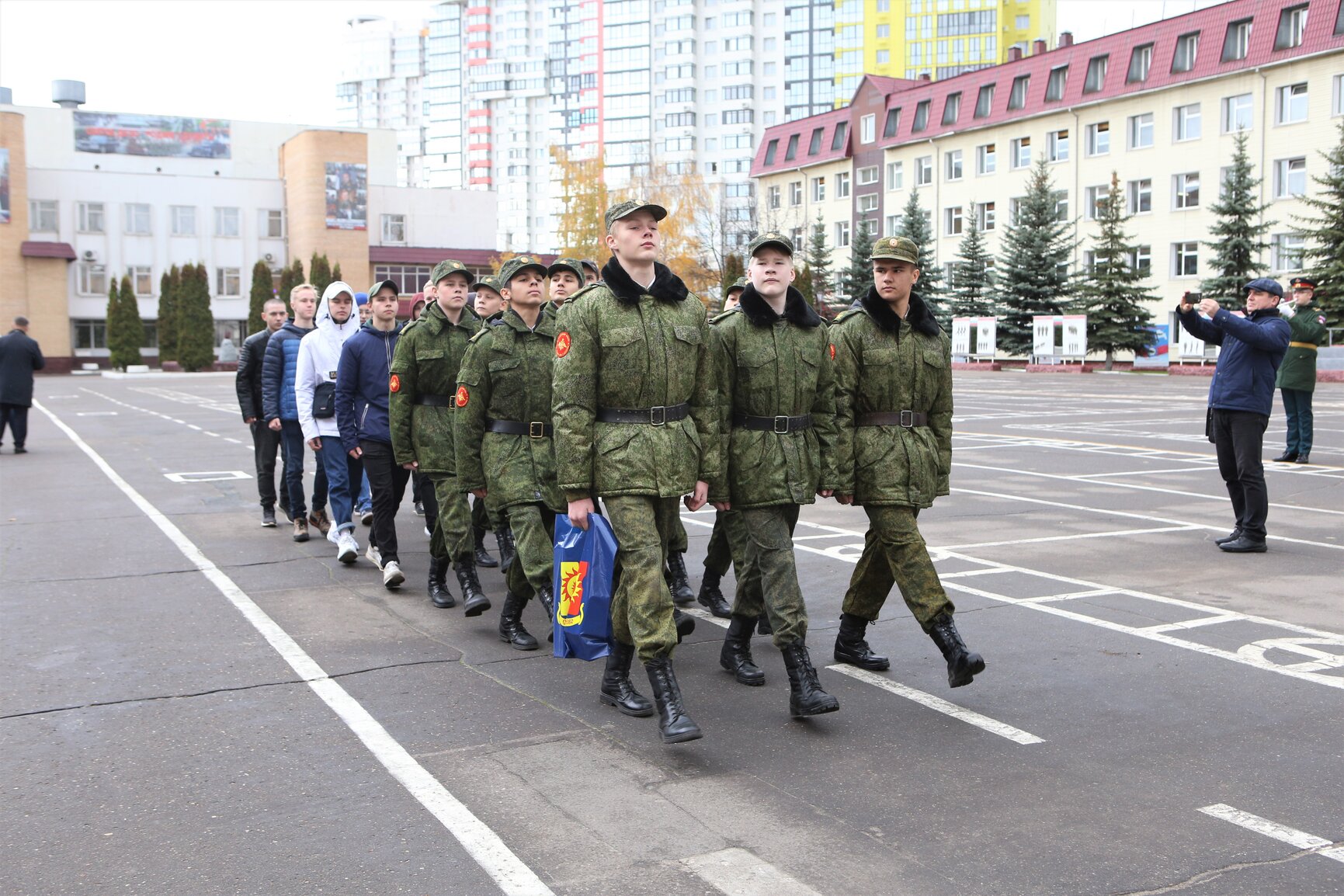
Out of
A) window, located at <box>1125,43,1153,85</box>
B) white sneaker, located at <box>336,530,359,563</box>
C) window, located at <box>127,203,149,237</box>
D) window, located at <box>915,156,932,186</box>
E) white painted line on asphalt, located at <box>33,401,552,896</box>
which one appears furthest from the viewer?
window, located at <box>127,203,149,237</box>

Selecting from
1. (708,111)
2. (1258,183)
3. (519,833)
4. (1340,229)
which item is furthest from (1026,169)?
(708,111)

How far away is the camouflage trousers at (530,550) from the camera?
6.67 m

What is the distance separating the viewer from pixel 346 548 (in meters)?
9.44

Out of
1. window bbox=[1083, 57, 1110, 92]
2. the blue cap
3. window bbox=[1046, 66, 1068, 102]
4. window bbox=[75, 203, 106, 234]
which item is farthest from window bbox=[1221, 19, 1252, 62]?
window bbox=[75, 203, 106, 234]

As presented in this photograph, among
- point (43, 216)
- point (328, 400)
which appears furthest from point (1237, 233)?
point (43, 216)

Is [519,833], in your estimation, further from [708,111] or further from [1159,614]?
[708,111]

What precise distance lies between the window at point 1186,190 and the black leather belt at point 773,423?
53658mm

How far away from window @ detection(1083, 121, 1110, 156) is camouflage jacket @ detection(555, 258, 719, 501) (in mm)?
57218

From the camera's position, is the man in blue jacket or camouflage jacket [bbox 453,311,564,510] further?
the man in blue jacket

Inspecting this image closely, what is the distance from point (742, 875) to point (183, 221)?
85.8 meters

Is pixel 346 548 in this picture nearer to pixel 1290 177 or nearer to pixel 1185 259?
pixel 1290 177

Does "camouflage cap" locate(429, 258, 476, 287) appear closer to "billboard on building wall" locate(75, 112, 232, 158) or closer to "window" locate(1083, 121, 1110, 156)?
"window" locate(1083, 121, 1110, 156)

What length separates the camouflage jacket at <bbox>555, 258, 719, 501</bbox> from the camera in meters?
5.25

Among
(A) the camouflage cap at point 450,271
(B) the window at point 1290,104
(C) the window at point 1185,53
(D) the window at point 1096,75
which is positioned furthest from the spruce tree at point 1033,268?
(A) the camouflage cap at point 450,271
